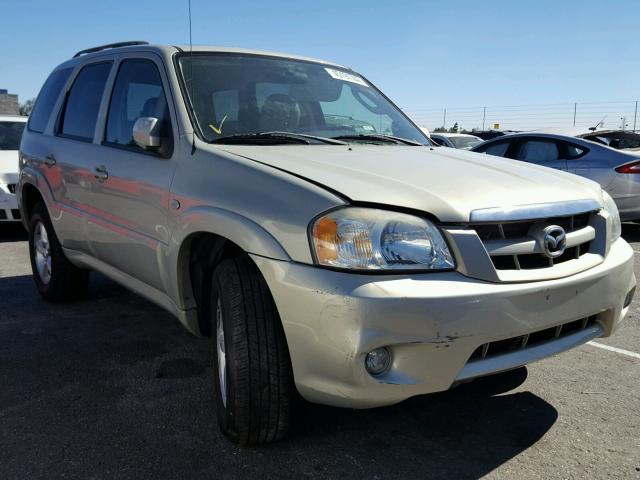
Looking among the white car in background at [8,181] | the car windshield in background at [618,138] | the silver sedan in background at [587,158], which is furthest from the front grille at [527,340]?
the car windshield in background at [618,138]

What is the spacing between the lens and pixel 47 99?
15.6 ft

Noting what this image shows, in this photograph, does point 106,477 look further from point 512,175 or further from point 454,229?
point 512,175

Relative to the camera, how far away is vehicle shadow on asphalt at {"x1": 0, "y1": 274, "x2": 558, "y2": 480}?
244 cm

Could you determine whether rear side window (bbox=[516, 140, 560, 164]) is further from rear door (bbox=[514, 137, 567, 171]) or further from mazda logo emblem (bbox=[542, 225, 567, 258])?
mazda logo emblem (bbox=[542, 225, 567, 258])

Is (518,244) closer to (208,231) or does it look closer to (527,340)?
(527,340)

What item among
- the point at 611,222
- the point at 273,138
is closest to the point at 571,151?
the point at 611,222

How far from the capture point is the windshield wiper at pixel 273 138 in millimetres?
2914

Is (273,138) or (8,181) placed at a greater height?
(273,138)

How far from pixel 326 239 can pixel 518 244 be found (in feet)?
2.43

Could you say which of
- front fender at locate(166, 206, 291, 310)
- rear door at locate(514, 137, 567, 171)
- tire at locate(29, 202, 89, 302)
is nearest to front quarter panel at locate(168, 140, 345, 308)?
front fender at locate(166, 206, 291, 310)

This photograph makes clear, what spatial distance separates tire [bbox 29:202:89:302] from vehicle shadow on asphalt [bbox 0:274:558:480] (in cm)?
83

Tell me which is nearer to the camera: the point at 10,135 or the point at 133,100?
the point at 133,100

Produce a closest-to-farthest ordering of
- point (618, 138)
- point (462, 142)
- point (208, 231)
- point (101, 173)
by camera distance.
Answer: point (208, 231) → point (101, 173) → point (618, 138) → point (462, 142)

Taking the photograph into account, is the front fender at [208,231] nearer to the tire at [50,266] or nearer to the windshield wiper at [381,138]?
the windshield wiper at [381,138]
